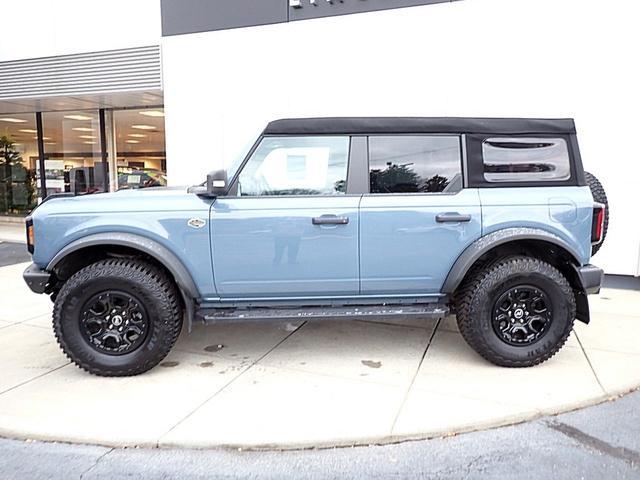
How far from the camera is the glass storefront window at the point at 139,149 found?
1231 cm

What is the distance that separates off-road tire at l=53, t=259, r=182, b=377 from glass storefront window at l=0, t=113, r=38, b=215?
37.9 feet

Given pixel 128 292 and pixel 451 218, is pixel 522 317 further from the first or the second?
pixel 128 292

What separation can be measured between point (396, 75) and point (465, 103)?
108 cm

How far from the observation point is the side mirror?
13.0ft

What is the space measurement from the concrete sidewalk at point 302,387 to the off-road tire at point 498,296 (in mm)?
151

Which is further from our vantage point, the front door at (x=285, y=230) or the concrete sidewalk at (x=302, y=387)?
the front door at (x=285, y=230)

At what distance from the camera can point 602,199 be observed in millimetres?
4531

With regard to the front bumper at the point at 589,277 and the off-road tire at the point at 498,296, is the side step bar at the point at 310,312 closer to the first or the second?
the off-road tire at the point at 498,296

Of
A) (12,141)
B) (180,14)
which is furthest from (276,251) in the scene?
(12,141)

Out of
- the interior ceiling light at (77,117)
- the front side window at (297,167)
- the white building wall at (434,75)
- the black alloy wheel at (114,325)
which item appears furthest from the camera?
the interior ceiling light at (77,117)

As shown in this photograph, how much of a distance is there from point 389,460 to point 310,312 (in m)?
1.39

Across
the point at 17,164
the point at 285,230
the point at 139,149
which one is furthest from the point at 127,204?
the point at 17,164

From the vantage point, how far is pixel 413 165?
4.20 metres

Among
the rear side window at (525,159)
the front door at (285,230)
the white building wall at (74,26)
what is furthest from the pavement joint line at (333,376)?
the white building wall at (74,26)
